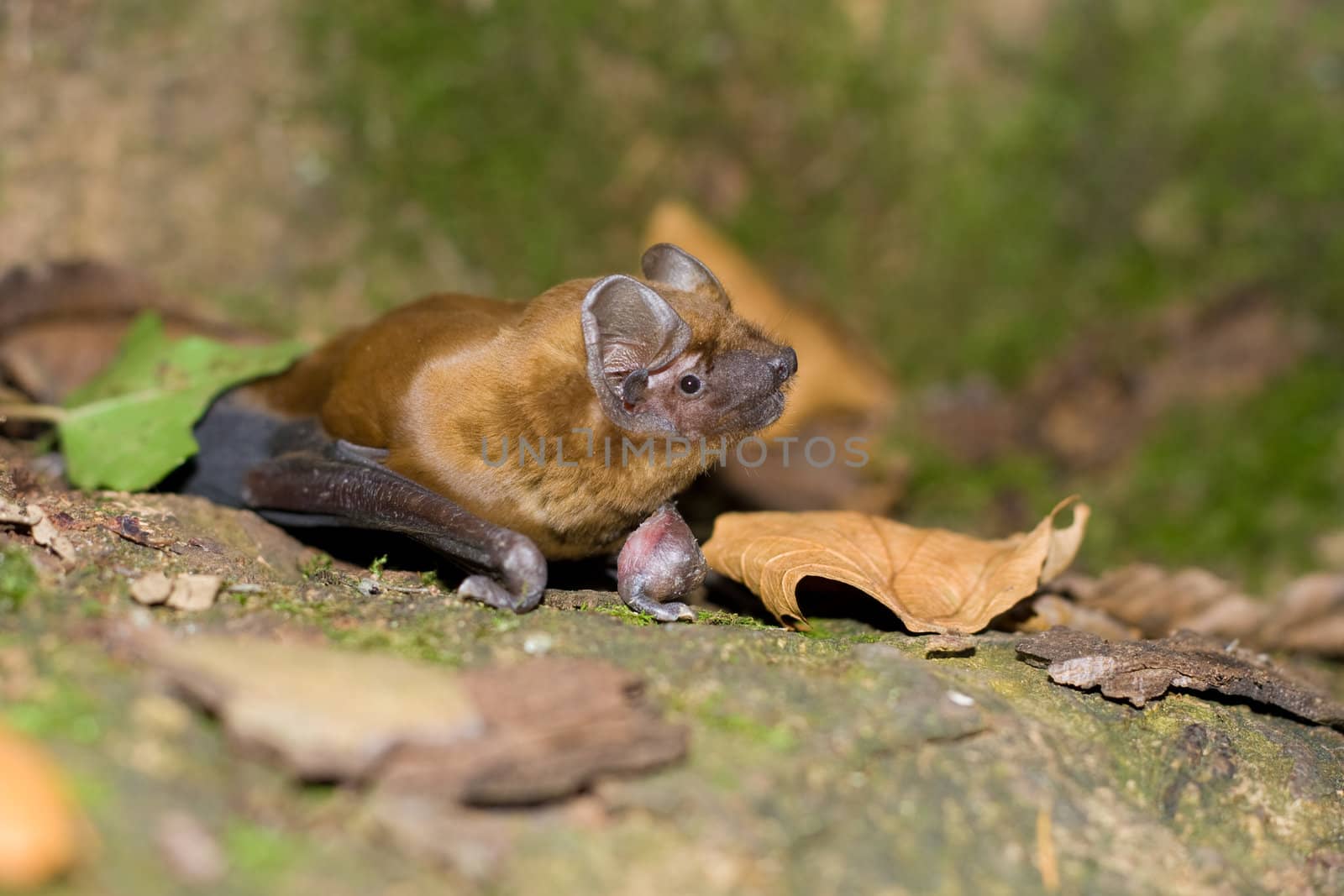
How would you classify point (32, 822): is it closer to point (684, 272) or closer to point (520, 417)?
point (520, 417)

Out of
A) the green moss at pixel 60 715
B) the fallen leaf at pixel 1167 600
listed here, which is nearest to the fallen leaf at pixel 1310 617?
the fallen leaf at pixel 1167 600

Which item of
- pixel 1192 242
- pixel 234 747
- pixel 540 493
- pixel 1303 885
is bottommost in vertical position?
pixel 234 747

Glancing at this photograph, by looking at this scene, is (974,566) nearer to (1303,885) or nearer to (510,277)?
(1303,885)

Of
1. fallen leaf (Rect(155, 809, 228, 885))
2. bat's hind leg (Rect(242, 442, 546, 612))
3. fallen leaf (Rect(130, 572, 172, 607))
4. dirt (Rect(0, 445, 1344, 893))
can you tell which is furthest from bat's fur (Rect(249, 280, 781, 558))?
fallen leaf (Rect(155, 809, 228, 885))

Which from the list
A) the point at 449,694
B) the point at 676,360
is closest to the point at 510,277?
the point at 676,360

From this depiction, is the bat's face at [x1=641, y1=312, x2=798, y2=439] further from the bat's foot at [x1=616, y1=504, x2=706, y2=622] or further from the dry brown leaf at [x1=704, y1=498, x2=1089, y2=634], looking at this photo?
the dry brown leaf at [x1=704, y1=498, x2=1089, y2=634]

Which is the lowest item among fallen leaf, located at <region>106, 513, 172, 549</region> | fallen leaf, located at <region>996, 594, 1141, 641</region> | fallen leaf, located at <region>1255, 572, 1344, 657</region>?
fallen leaf, located at <region>106, 513, 172, 549</region>

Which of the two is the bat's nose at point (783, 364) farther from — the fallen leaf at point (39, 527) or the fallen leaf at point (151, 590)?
the fallen leaf at point (39, 527)
